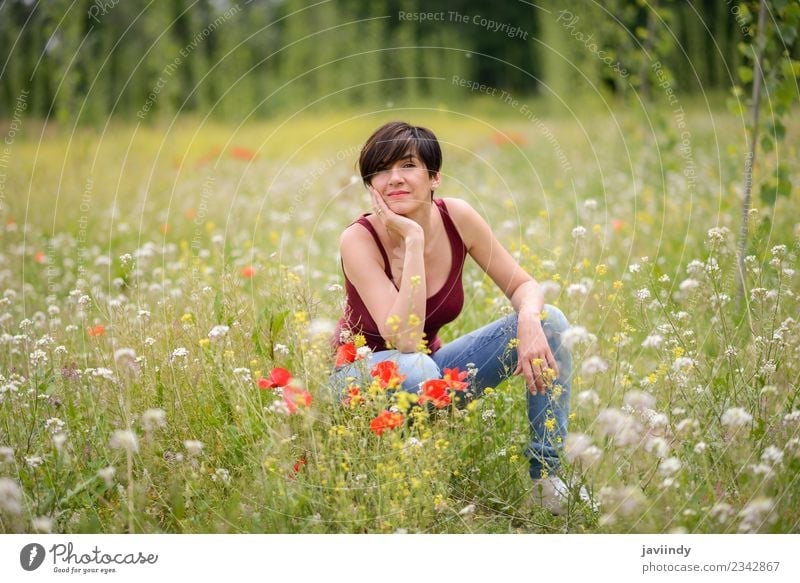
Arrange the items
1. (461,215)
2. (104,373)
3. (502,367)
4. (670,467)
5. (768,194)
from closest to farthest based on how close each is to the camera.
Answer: (670,467), (104,373), (502,367), (461,215), (768,194)

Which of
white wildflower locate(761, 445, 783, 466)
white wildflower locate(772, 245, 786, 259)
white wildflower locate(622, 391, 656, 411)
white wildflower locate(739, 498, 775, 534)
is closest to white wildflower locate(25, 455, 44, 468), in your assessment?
white wildflower locate(622, 391, 656, 411)

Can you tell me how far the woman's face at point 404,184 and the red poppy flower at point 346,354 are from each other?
518mm

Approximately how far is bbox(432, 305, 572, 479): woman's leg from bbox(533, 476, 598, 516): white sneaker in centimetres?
5

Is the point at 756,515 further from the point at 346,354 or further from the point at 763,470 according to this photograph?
the point at 346,354

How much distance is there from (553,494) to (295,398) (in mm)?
951

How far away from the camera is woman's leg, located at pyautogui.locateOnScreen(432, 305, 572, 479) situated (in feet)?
9.25

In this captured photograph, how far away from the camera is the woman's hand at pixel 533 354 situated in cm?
277

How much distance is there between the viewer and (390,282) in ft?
9.56

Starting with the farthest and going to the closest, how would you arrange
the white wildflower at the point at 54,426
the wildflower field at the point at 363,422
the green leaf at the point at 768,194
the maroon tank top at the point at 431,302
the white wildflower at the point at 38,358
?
the green leaf at the point at 768,194
the maroon tank top at the point at 431,302
the white wildflower at the point at 38,358
the white wildflower at the point at 54,426
the wildflower field at the point at 363,422

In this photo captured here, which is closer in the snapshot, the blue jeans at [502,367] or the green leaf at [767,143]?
the blue jeans at [502,367]

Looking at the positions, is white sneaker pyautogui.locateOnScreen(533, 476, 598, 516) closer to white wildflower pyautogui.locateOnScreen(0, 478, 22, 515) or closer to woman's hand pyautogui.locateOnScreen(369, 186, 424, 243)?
woman's hand pyautogui.locateOnScreen(369, 186, 424, 243)

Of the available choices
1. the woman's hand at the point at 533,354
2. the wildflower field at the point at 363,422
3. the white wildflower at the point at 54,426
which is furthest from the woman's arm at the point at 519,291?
the white wildflower at the point at 54,426

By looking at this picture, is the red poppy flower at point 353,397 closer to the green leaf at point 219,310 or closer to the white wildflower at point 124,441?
the white wildflower at point 124,441

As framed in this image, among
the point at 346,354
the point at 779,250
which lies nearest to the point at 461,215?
the point at 346,354
